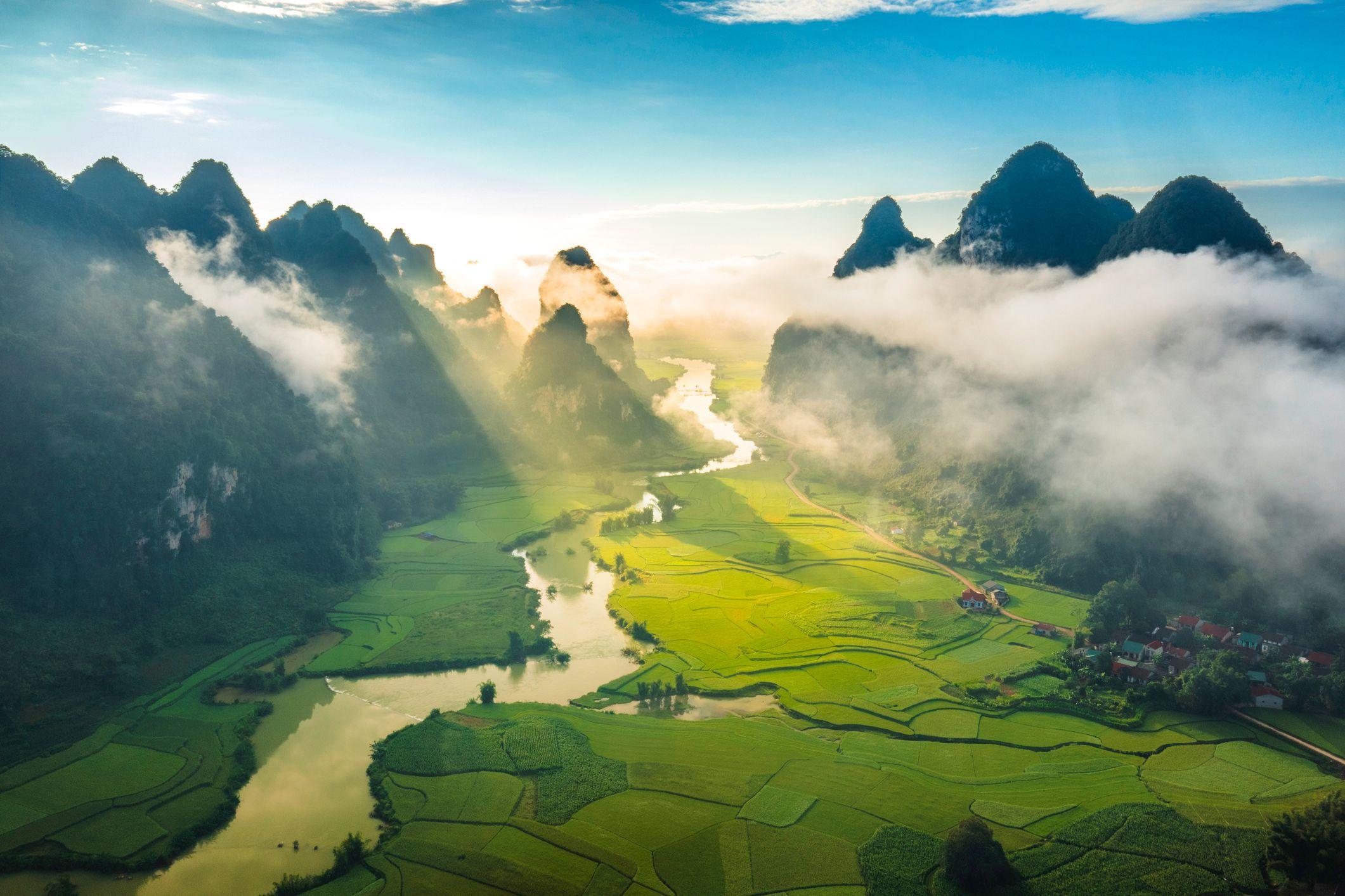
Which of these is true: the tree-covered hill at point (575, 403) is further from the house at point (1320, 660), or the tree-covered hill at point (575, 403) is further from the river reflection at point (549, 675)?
the house at point (1320, 660)

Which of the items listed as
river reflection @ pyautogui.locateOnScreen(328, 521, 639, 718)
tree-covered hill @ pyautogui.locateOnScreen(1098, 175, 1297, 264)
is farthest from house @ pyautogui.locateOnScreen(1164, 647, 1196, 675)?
tree-covered hill @ pyautogui.locateOnScreen(1098, 175, 1297, 264)

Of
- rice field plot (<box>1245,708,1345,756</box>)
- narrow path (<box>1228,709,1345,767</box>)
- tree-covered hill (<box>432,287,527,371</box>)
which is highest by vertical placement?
tree-covered hill (<box>432,287,527,371</box>)

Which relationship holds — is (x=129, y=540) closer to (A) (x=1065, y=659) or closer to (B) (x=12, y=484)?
(B) (x=12, y=484)

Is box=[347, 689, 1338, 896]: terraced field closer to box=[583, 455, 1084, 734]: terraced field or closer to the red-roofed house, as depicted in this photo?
box=[583, 455, 1084, 734]: terraced field

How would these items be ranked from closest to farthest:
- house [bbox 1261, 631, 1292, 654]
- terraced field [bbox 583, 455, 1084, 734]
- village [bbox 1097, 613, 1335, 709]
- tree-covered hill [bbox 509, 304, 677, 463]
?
village [bbox 1097, 613, 1335, 709] < terraced field [bbox 583, 455, 1084, 734] < house [bbox 1261, 631, 1292, 654] < tree-covered hill [bbox 509, 304, 677, 463]

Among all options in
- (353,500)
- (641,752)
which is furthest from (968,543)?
(353,500)

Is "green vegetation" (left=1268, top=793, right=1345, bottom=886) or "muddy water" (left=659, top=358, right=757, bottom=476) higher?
"muddy water" (left=659, top=358, right=757, bottom=476)

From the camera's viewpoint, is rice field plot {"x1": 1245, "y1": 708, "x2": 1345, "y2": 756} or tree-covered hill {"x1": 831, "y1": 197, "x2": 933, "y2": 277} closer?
rice field plot {"x1": 1245, "y1": 708, "x2": 1345, "y2": 756}

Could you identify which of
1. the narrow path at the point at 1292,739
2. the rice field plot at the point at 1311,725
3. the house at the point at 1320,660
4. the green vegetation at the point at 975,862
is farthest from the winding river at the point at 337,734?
the house at the point at 1320,660
